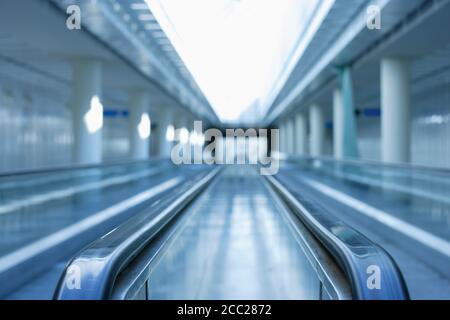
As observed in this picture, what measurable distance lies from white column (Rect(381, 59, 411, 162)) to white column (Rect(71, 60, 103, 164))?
35.4 feet

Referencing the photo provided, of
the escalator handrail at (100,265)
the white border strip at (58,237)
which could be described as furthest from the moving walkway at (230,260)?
the white border strip at (58,237)

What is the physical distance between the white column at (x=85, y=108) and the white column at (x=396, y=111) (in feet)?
35.4

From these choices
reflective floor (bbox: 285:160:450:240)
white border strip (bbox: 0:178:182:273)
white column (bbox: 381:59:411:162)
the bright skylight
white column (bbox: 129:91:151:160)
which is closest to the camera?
white border strip (bbox: 0:178:182:273)

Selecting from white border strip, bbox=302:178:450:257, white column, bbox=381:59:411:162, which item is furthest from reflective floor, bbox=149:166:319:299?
white column, bbox=381:59:411:162

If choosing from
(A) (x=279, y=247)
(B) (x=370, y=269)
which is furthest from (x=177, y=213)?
(B) (x=370, y=269)

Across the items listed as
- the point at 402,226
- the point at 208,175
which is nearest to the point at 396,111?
the point at 208,175

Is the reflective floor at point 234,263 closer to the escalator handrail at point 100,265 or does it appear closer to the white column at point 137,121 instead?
the escalator handrail at point 100,265

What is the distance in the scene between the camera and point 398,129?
15.2 meters

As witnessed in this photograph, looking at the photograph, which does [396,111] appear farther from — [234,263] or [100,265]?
[100,265]

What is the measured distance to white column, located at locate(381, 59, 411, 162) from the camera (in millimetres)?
15109

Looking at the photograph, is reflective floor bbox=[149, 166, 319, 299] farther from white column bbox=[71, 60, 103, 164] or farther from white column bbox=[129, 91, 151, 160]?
white column bbox=[129, 91, 151, 160]

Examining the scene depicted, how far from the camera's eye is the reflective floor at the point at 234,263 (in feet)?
14.8

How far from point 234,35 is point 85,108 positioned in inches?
663

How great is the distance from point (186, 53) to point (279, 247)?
15047 millimetres
